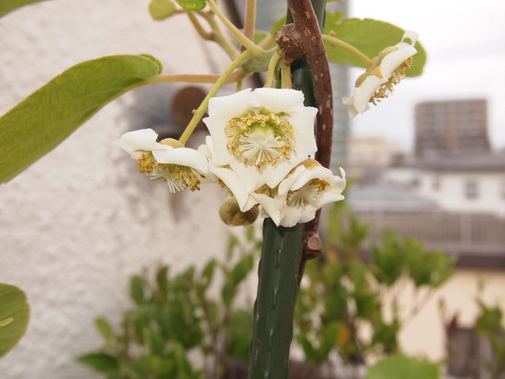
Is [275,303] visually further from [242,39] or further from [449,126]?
[449,126]

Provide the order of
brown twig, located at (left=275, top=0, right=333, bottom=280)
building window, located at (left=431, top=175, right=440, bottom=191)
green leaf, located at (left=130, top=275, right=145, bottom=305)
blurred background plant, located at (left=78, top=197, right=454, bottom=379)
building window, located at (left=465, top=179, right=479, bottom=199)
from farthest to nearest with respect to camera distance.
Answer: building window, located at (left=431, top=175, right=440, bottom=191) < building window, located at (left=465, top=179, right=479, bottom=199) < green leaf, located at (left=130, top=275, right=145, bottom=305) < blurred background plant, located at (left=78, top=197, right=454, bottom=379) < brown twig, located at (left=275, top=0, right=333, bottom=280)

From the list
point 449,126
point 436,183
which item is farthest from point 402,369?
point 449,126

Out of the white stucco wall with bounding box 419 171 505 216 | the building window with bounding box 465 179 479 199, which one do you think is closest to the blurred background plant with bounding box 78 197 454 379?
the white stucco wall with bounding box 419 171 505 216

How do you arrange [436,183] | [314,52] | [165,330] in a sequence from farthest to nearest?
[436,183] → [165,330] → [314,52]

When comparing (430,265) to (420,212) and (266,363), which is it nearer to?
(266,363)

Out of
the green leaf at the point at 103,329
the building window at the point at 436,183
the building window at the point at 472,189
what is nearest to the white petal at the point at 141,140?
the green leaf at the point at 103,329

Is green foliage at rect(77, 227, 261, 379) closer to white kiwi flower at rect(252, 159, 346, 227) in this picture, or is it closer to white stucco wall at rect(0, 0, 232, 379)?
white stucco wall at rect(0, 0, 232, 379)
